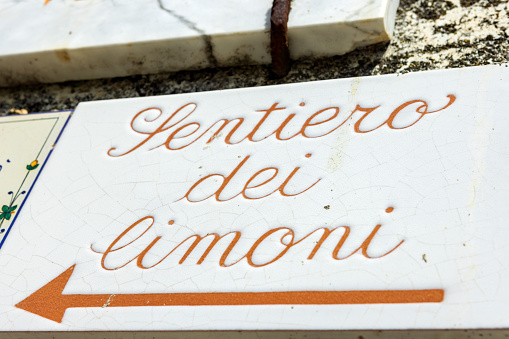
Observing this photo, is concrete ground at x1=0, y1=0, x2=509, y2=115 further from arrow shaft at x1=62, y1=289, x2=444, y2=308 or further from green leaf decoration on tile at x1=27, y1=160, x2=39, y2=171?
arrow shaft at x1=62, y1=289, x2=444, y2=308

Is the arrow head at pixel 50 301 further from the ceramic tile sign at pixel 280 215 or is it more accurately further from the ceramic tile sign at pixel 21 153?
the ceramic tile sign at pixel 21 153

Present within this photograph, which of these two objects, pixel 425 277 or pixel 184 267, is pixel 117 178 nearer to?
pixel 184 267

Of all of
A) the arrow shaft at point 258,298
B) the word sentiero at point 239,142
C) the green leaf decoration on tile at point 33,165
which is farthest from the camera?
the green leaf decoration on tile at point 33,165

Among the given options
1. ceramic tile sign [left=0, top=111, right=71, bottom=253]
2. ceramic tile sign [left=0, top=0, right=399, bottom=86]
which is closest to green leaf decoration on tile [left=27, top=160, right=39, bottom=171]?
ceramic tile sign [left=0, top=111, right=71, bottom=253]

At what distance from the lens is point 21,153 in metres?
2.00

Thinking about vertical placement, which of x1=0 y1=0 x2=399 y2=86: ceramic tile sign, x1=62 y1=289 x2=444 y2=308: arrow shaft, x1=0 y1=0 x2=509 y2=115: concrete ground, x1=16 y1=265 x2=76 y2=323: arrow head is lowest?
x1=62 y1=289 x2=444 y2=308: arrow shaft

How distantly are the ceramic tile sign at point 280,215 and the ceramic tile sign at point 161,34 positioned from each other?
260 mm

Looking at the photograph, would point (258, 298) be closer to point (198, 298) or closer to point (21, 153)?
point (198, 298)

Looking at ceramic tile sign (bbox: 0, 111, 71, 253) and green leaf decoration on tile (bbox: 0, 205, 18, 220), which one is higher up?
ceramic tile sign (bbox: 0, 111, 71, 253)

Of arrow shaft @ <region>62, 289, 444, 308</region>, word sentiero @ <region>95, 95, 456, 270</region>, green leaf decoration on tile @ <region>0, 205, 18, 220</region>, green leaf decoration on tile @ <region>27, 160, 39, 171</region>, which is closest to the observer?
arrow shaft @ <region>62, 289, 444, 308</region>

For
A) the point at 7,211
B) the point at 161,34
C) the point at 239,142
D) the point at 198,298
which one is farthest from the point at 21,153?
the point at 198,298

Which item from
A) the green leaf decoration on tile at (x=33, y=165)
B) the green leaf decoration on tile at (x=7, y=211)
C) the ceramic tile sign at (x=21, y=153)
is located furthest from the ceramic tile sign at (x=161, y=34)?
the green leaf decoration on tile at (x=7, y=211)

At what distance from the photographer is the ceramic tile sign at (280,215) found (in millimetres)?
1361

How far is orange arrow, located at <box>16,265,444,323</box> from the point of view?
4.38ft
